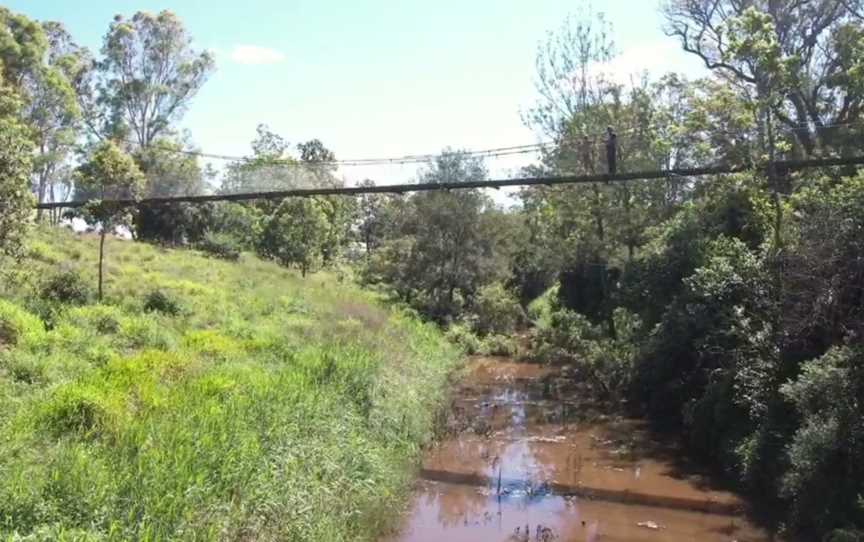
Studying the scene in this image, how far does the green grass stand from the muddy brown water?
674 millimetres

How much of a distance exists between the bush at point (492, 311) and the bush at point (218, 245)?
1092 cm

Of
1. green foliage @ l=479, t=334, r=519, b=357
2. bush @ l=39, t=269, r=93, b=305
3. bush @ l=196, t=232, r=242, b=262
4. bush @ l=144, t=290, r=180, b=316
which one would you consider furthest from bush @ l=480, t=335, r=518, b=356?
bush @ l=39, t=269, r=93, b=305

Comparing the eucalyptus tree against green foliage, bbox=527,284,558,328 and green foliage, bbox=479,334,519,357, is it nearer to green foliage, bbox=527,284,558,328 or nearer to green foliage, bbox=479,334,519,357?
green foliage, bbox=479,334,519,357

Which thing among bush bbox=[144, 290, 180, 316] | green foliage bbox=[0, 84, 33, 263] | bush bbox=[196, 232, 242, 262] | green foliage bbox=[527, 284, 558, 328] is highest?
green foliage bbox=[0, 84, 33, 263]

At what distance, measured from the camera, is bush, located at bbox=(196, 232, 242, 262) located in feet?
108

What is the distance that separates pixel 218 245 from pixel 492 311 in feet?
42.3

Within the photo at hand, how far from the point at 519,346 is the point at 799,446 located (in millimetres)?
18169

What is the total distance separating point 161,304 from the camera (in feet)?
53.7

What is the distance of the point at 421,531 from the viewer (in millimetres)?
9984

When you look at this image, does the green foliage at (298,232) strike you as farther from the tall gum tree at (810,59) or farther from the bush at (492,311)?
the tall gum tree at (810,59)

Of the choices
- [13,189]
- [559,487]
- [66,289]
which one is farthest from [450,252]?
[13,189]

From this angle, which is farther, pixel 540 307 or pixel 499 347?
pixel 540 307

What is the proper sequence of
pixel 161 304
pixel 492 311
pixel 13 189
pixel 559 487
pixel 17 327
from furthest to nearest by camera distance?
pixel 492 311 < pixel 161 304 < pixel 559 487 < pixel 13 189 < pixel 17 327

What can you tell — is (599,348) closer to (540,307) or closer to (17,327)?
(17,327)
